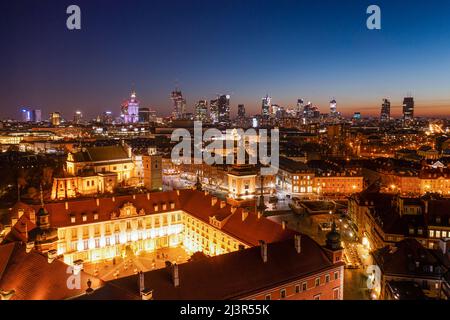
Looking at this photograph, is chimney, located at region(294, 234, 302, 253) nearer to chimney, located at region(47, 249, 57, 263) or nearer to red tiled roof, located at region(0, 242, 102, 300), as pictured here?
red tiled roof, located at region(0, 242, 102, 300)

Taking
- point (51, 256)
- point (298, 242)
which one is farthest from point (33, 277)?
point (298, 242)

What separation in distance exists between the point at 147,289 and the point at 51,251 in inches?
350

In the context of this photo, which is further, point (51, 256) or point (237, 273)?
point (51, 256)

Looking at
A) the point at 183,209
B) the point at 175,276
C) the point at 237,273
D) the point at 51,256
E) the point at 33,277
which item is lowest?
the point at 183,209

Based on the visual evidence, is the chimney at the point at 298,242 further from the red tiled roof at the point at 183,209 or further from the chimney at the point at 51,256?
the chimney at the point at 51,256

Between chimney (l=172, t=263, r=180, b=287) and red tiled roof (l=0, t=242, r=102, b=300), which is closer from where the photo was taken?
red tiled roof (l=0, t=242, r=102, b=300)

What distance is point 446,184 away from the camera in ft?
211

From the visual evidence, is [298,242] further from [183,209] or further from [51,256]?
[183,209]

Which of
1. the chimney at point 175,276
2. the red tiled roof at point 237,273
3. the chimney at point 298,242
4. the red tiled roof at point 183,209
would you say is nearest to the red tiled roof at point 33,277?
the red tiled roof at point 237,273

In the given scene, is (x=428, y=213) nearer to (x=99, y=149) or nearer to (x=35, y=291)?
(x=35, y=291)

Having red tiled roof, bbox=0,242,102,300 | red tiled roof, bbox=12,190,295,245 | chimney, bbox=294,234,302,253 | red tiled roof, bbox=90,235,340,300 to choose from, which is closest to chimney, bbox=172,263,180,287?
red tiled roof, bbox=90,235,340,300

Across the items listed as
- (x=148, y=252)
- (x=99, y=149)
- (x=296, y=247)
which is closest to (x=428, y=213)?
(x=296, y=247)
